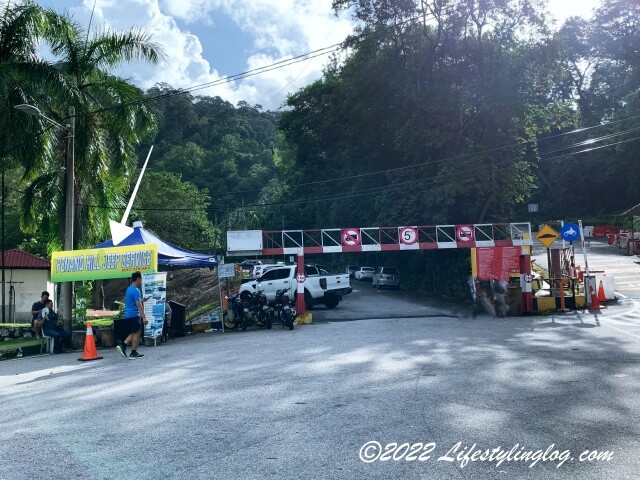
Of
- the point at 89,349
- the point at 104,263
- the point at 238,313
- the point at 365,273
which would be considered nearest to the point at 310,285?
the point at 238,313

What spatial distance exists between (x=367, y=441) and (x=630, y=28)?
6868 centimetres

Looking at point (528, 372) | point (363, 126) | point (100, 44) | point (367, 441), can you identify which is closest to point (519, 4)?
point (363, 126)

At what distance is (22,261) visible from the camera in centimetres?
3136

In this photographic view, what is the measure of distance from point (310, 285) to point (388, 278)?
676 inches

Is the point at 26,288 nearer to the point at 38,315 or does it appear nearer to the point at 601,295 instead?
the point at 38,315

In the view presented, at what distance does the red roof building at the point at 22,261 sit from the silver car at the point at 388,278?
68.8 ft

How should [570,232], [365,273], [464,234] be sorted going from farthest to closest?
[365,273]
[464,234]
[570,232]

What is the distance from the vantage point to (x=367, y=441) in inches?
242

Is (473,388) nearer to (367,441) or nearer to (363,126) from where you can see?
(367,441)

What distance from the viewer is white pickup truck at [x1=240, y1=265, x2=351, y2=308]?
26.0 meters

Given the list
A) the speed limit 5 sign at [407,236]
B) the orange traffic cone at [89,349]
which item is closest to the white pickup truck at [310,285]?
the speed limit 5 sign at [407,236]

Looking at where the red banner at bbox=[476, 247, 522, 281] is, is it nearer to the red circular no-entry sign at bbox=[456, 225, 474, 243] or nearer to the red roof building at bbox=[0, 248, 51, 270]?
the red circular no-entry sign at bbox=[456, 225, 474, 243]

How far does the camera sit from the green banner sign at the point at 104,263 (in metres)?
16.5

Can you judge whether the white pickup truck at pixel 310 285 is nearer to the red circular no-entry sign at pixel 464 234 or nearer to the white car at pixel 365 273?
the red circular no-entry sign at pixel 464 234
